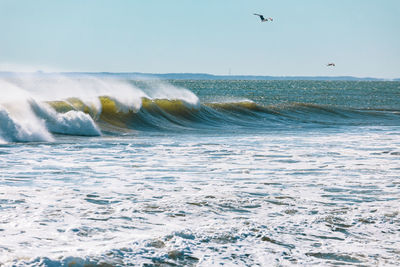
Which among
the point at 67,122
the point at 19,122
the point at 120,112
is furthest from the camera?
the point at 120,112

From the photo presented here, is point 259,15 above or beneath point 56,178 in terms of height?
above

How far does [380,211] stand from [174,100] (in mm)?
19636

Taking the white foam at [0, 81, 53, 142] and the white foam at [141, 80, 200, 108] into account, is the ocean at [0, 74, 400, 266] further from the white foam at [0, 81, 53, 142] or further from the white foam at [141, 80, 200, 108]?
the white foam at [141, 80, 200, 108]

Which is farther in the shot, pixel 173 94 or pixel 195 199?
pixel 173 94

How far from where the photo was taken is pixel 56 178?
8.72 m

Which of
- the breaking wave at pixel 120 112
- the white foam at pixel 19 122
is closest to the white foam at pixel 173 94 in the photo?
the breaking wave at pixel 120 112

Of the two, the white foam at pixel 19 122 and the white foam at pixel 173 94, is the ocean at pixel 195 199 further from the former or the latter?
the white foam at pixel 173 94

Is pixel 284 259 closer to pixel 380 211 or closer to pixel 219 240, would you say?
pixel 219 240

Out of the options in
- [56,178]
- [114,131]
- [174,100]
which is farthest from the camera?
[174,100]

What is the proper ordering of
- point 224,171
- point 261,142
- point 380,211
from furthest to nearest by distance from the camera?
point 261,142 → point 224,171 → point 380,211

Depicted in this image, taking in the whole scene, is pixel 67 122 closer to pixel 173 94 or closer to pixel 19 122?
pixel 19 122

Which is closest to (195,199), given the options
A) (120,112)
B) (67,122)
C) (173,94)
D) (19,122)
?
(19,122)

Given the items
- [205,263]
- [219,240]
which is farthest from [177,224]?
[205,263]

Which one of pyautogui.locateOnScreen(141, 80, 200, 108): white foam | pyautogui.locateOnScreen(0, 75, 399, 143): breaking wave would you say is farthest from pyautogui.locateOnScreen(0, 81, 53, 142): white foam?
pyautogui.locateOnScreen(141, 80, 200, 108): white foam
